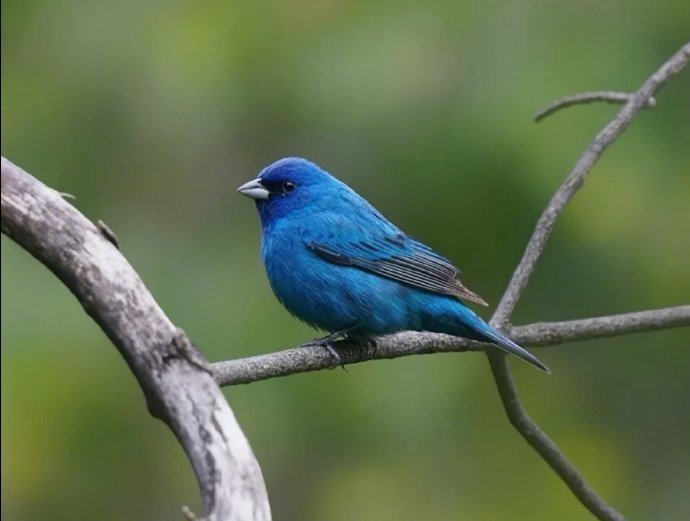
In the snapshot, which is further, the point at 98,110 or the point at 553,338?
the point at 98,110

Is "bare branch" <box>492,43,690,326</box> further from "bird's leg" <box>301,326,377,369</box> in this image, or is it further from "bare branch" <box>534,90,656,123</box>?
"bird's leg" <box>301,326,377,369</box>

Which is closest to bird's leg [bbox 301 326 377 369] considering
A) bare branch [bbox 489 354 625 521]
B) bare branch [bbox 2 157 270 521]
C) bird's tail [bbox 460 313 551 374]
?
bird's tail [bbox 460 313 551 374]

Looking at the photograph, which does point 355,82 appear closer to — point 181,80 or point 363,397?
point 181,80

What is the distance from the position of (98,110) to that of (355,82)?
1643 millimetres

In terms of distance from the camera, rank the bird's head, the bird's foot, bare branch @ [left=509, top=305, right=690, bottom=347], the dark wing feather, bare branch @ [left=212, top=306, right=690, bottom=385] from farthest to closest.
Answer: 1. the bird's head
2. the dark wing feather
3. the bird's foot
4. bare branch @ [left=509, top=305, right=690, bottom=347]
5. bare branch @ [left=212, top=306, right=690, bottom=385]

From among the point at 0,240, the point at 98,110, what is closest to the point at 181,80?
the point at 98,110

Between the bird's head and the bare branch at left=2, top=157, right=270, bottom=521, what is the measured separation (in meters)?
2.33

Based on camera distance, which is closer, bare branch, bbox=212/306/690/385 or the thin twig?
bare branch, bbox=212/306/690/385

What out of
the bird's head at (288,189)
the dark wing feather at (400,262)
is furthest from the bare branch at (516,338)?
the bird's head at (288,189)

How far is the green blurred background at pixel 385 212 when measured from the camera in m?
5.74

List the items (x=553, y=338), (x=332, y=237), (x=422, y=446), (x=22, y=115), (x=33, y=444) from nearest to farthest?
(x=553, y=338), (x=332, y=237), (x=33, y=444), (x=422, y=446), (x=22, y=115)

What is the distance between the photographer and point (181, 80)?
20.8 feet

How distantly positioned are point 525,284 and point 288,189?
1.31 metres

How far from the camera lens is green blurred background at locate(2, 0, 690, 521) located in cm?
574
